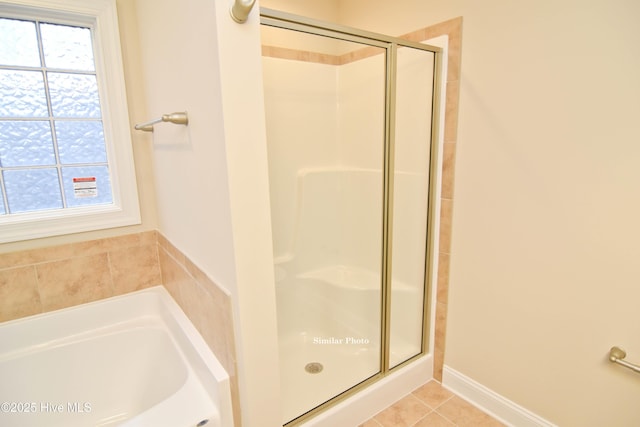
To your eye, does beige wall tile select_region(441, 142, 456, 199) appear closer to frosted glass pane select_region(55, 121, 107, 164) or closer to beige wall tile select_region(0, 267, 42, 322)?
frosted glass pane select_region(55, 121, 107, 164)

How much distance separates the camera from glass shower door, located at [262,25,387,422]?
6.44 ft

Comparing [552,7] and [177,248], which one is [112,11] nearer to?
[177,248]

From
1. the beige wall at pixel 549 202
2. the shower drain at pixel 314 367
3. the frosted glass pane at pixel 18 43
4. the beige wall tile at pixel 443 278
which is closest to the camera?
the beige wall at pixel 549 202

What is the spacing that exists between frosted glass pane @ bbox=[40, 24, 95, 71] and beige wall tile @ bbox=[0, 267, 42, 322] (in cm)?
104

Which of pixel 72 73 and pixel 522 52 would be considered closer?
pixel 522 52

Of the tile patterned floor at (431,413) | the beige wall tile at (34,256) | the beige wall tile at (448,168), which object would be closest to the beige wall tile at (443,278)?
the beige wall tile at (448,168)

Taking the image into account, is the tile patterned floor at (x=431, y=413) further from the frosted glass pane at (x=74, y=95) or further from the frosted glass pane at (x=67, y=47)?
the frosted glass pane at (x=67, y=47)

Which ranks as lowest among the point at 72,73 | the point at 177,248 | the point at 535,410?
the point at 535,410

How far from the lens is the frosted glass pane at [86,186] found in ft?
5.63

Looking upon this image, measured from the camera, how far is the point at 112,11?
1.64 metres

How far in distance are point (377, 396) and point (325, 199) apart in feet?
4.12

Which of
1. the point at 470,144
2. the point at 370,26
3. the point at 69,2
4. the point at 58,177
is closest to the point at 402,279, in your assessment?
the point at 470,144

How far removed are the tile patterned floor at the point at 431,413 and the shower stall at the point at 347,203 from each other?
7.6 inches

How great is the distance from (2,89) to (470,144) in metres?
2.25
